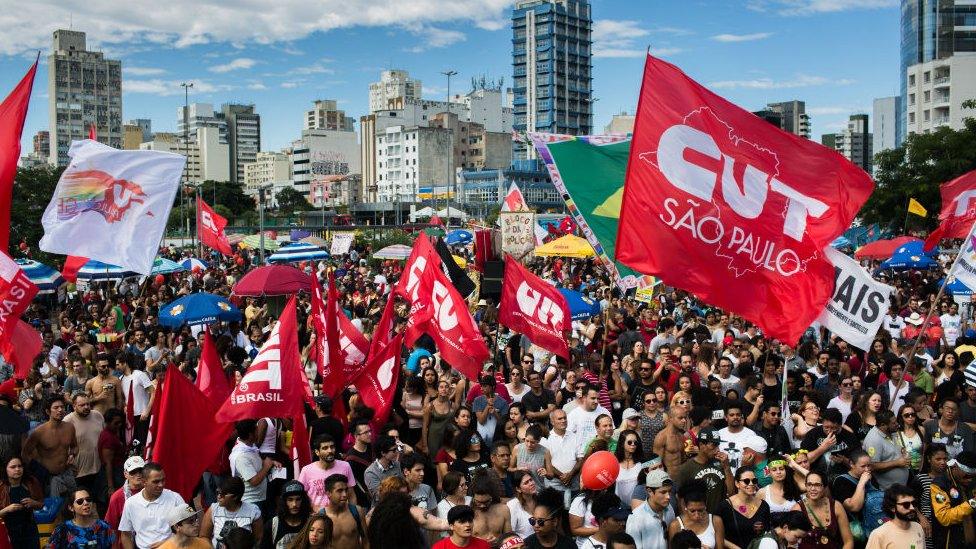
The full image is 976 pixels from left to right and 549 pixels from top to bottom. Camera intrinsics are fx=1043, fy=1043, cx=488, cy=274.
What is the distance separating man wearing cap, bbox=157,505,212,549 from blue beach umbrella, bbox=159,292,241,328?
29.9 ft

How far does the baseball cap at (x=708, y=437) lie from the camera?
8.27 metres

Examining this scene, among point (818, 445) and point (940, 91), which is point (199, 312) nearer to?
point (818, 445)

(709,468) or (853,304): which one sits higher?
(853,304)

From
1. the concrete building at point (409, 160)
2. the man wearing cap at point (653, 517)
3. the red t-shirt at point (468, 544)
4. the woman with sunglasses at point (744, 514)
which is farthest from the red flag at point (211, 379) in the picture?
the concrete building at point (409, 160)

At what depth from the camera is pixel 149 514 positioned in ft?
23.4

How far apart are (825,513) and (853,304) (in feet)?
5.33

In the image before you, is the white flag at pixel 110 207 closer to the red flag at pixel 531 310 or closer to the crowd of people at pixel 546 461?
the crowd of people at pixel 546 461

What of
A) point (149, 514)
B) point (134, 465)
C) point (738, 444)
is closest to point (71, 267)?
point (134, 465)

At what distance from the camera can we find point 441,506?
24.7ft

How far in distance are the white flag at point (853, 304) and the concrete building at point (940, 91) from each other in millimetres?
77745

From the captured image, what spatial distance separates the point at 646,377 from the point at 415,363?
9.67 feet

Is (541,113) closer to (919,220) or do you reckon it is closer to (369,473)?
(919,220)

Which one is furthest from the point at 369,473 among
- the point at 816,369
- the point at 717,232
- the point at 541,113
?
the point at 541,113

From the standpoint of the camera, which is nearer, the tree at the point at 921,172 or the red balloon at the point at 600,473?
the red balloon at the point at 600,473
